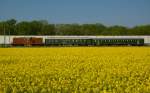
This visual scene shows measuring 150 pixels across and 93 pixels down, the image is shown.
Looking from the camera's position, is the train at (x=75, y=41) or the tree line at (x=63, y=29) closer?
the train at (x=75, y=41)

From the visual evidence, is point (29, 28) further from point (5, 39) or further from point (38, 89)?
point (38, 89)

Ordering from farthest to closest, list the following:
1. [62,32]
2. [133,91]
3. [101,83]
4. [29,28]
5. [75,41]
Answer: [62,32] → [29,28] → [75,41] → [101,83] → [133,91]

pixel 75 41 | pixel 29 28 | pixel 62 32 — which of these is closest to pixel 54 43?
pixel 75 41

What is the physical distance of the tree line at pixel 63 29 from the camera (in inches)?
5699

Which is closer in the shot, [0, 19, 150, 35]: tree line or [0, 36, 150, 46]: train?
[0, 36, 150, 46]: train

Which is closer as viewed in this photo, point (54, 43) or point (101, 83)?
point (101, 83)

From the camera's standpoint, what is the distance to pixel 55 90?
10141mm

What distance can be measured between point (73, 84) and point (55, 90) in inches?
48.4

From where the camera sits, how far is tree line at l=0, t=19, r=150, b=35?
145 m

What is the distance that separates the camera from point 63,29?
523 ft

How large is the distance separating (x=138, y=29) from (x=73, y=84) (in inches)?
5637

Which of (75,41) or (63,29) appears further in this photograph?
(63,29)

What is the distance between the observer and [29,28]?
480 ft

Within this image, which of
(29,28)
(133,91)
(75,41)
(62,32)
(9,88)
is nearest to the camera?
A: (133,91)
